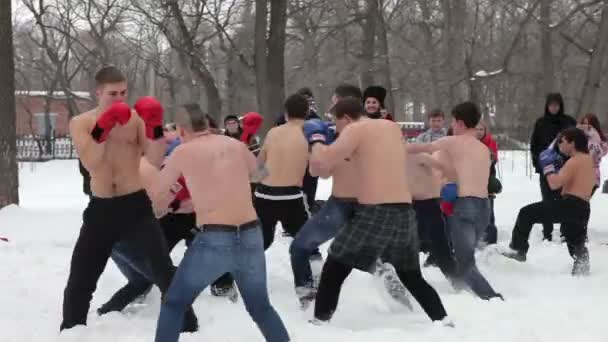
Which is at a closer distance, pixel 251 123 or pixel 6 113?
pixel 251 123

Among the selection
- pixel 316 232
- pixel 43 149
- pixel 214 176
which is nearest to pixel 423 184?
pixel 316 232

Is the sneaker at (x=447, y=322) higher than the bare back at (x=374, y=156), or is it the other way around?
the bare back at (x=374, y=156)

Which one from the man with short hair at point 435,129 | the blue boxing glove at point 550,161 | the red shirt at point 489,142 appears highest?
the man with short hair at point 435,129

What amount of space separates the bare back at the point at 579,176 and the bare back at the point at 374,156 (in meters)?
2.82

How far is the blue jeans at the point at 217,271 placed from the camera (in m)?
4.02

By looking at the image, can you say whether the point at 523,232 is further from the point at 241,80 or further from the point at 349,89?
the point at 241,80

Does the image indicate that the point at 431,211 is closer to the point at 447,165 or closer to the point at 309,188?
the point at 447,165

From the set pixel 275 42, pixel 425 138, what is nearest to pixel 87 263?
pixel 425 138

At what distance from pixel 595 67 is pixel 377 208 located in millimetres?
9270

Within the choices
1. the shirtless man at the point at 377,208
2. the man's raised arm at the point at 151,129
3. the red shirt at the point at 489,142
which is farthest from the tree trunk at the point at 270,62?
the man's raised arm at the point at 151,129

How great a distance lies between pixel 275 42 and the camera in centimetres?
1390

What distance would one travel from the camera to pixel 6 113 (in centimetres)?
1030

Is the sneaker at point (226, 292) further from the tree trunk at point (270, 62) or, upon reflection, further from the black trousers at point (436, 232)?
the tree trunk at point (270, 62)

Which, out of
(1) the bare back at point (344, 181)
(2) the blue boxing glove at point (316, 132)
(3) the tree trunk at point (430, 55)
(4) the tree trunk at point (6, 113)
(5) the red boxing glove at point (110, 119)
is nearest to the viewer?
(5) the red boxing glove at point (110, 119)
